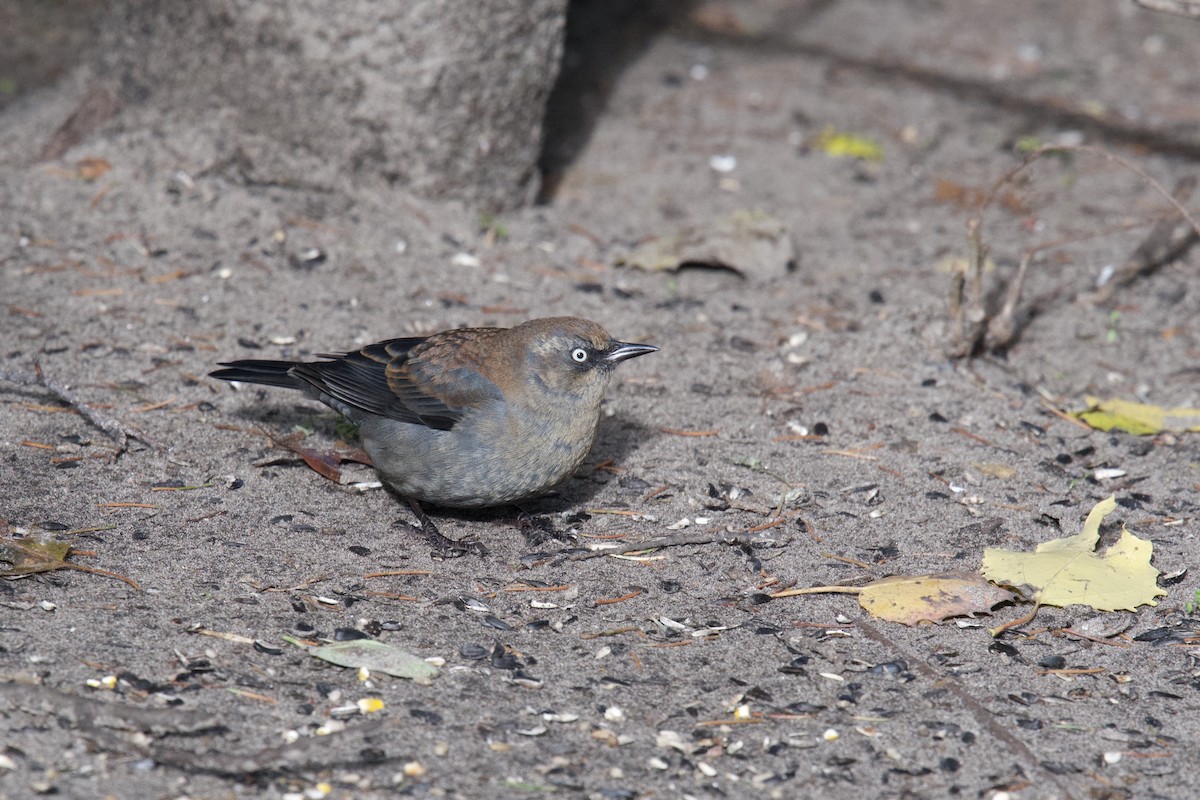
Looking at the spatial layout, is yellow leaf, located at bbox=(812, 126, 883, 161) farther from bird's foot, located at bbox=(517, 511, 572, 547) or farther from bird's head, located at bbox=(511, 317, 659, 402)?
bird's foot, located at bbox=(517, 511, 572, 547)

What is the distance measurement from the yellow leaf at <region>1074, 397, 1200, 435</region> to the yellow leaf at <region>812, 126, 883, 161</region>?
3.17 meters

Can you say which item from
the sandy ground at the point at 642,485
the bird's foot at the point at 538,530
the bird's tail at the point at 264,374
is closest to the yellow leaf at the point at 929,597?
the sandy ground at the point at 642,485

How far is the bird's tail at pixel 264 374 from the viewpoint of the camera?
16.8ft

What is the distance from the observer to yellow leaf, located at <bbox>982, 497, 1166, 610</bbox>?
448 centimetres

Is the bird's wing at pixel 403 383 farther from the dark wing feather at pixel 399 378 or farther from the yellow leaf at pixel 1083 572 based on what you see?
the yellow leaf at pixel 1083 572

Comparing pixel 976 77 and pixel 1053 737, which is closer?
pixel 1053 737

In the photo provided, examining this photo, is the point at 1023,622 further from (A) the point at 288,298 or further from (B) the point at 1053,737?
(A) the point at 288,298

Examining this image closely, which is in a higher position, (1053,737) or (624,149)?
(624,149)

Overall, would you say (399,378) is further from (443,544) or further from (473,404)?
(443,544)

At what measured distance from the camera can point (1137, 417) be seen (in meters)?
5.90

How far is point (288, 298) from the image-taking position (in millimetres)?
6477

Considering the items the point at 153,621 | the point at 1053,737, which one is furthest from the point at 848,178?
the point at 153,621

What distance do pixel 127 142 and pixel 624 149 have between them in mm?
3303

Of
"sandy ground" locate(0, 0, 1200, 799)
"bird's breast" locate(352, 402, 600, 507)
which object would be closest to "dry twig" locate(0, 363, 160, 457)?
"sandy ground" locate(0, 0, 1200, 799)
